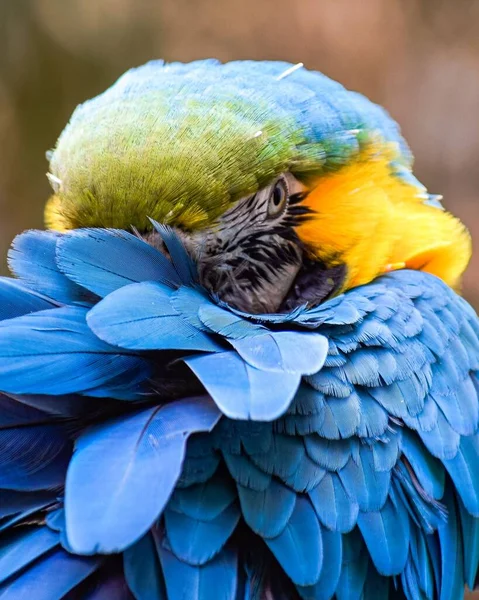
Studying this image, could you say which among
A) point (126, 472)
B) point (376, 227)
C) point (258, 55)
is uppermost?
point (258, 55)

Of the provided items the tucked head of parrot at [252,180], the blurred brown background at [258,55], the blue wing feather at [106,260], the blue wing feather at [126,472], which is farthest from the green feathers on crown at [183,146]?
the blurred brown background at [258,55]

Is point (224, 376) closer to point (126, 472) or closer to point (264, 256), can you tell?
point (126, 472)

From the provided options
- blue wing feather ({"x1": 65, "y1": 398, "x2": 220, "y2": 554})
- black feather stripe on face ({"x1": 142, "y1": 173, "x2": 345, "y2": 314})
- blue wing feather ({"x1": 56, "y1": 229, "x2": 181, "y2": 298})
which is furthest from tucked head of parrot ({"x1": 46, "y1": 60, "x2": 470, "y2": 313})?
blue wing feather ({"x1": 65, "y1": 398, "x2": 220, "y2": 554})

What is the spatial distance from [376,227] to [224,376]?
64 centimetres

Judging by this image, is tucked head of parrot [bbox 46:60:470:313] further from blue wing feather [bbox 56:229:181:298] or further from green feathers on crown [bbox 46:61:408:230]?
blue wing feather [bbox 56:229:181:298]

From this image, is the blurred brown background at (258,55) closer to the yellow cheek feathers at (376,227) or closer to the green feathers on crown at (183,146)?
the yellow cheek feathers at (376,227)

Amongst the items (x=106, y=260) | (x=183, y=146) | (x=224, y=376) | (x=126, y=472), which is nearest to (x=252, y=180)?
(x=183, y=146)

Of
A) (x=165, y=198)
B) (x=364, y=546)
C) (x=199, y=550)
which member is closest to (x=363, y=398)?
(x=364, y=546)

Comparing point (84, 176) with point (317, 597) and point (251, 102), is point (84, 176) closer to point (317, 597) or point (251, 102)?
point (251, 102)

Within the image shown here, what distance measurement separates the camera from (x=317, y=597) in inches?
33.3

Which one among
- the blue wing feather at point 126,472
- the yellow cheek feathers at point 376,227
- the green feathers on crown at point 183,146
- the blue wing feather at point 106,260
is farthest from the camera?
the yellow cheek feathers at point 376,227

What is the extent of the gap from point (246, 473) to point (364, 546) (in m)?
0.21

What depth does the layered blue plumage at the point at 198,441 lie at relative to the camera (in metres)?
0.75

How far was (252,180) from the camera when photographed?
3.59 ft
